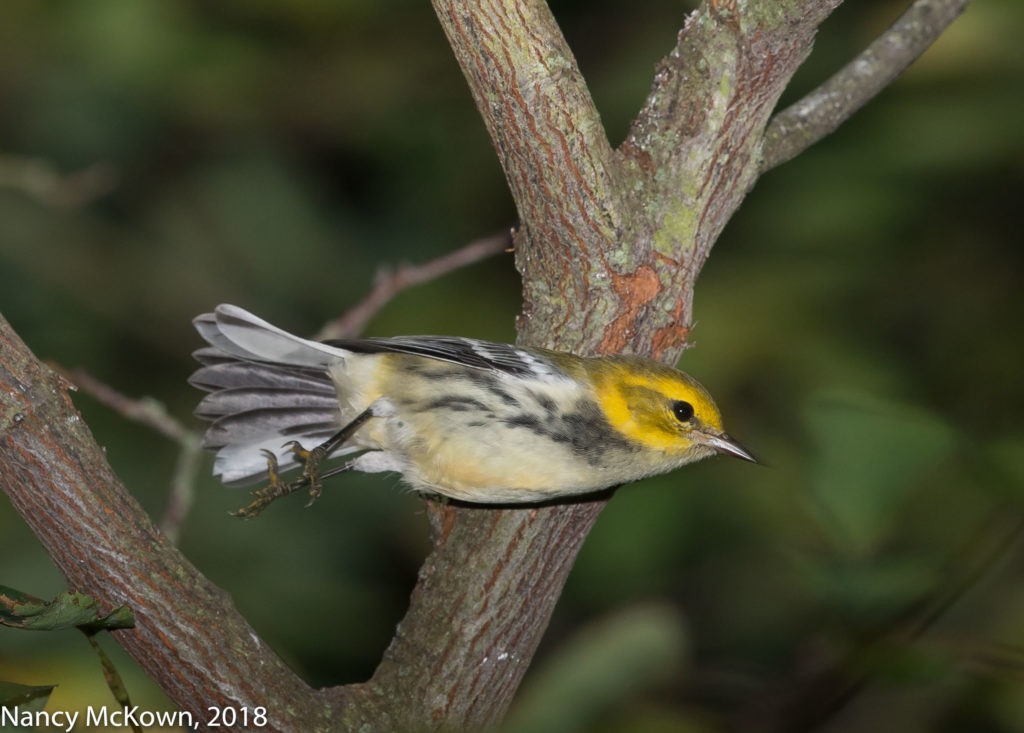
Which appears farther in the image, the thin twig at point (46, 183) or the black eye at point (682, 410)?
the thin twig at point (46, 183)

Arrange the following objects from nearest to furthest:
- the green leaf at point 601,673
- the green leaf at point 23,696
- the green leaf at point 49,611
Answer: the green leaf at point 601,673
the green leaf at point 23,696
the green leaf at point 49,611

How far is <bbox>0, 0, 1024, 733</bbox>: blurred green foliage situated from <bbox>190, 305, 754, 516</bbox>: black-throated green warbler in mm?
884

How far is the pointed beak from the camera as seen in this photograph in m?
3.18

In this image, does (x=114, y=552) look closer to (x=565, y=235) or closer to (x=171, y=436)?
(x=171, y=436)

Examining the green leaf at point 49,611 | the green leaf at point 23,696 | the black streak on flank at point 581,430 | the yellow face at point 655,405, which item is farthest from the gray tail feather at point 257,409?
the green leaf at point 23,696

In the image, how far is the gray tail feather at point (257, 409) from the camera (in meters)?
3.44

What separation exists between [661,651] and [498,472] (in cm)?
126

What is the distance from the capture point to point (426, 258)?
249 inches

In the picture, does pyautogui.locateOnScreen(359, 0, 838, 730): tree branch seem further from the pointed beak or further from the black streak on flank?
the pointed beak

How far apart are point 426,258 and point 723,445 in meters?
3.46

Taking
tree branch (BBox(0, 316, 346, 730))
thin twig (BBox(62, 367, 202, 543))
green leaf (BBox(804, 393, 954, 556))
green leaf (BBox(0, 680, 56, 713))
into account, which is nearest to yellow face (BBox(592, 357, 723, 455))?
green leaf (BBox(804, 393, 954, 556))

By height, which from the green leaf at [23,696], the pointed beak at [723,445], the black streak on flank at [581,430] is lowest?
the pointed beak at [723,445]

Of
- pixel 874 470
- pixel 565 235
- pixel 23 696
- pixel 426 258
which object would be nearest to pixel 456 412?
pixel 565 235

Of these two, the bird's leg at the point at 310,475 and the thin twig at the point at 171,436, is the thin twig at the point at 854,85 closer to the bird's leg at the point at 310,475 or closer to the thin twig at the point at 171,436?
the bird's leg at the point at 310,475
